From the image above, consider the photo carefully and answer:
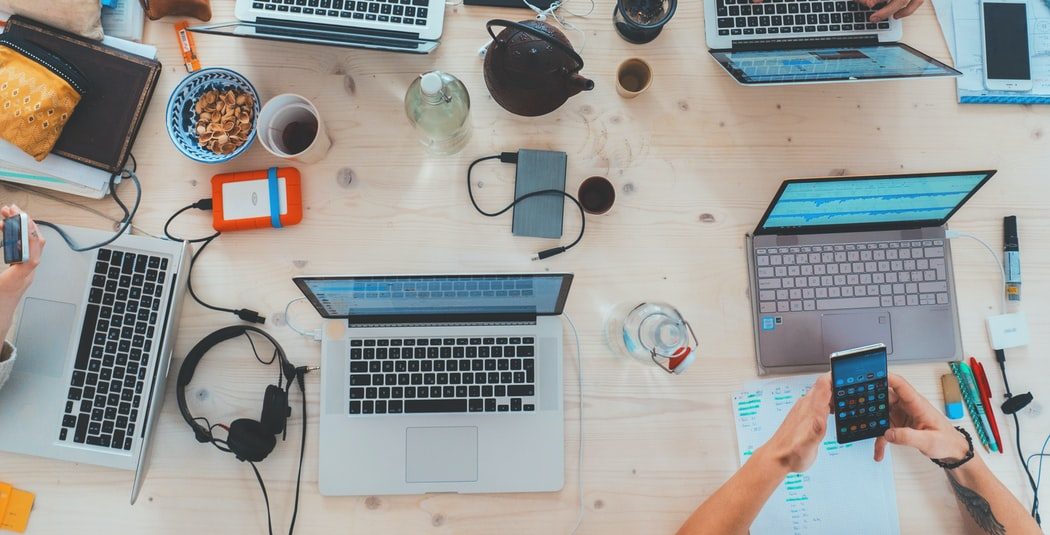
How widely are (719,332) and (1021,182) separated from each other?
0.63 meters

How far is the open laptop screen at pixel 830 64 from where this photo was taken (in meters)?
0.99

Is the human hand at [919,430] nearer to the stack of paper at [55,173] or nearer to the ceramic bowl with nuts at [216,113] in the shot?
the ceramic bowl with nuts at [216,113]

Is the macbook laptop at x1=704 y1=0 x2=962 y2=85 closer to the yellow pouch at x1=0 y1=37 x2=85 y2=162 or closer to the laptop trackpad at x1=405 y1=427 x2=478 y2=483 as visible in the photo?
the laptop trackpad at x1=405 y1=427 x2=478 y2=483

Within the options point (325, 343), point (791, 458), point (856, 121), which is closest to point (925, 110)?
point (856, 121)

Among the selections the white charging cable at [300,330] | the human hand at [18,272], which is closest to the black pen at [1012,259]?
the white charging cable at [300,330]

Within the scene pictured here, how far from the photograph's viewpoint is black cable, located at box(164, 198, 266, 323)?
3.39 ft

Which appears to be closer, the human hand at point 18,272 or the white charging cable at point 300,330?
the human hand at point 18,272

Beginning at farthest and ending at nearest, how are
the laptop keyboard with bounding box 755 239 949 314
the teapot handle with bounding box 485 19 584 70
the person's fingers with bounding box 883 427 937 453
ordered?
the laptop keyboard with bounding box 755 239 949 314 → the person's fingers with bounding box 883 427 937 453 → the teapot handle with bounding box 485 19 584 70

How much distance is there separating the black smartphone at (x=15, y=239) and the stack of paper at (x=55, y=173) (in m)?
0.19

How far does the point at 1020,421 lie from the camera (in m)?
1.05

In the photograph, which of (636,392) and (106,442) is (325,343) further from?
(636,392)

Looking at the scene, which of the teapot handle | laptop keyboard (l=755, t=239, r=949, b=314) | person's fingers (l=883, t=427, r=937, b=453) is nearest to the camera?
the teapot handle

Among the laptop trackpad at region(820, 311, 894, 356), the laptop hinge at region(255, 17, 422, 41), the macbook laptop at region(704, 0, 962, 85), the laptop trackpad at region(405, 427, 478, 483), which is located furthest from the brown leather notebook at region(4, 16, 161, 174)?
the laptop trackpad at region(820, 311, 894, 356)

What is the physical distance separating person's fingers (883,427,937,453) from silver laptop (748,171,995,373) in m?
0.14
